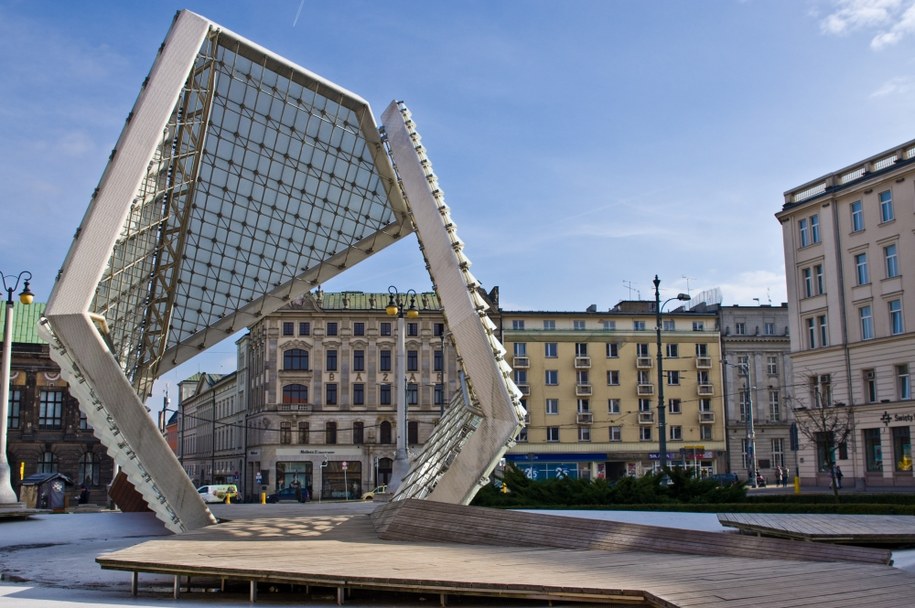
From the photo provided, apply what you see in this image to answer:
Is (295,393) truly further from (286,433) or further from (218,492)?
(218,492)

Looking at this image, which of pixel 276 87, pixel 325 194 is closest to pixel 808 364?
pixel 325 194

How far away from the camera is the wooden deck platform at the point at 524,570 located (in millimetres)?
12750

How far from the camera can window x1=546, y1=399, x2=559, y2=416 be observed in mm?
99188

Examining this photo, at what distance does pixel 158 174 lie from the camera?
3072cm

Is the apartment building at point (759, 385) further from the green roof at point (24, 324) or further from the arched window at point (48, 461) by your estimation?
the green roof at point (24, 324)

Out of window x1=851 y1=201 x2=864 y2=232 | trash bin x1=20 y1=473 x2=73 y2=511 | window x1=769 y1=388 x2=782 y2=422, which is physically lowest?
trash bin x1=20 y1=473 x2=73 y2=511

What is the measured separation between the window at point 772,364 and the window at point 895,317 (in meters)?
45.8

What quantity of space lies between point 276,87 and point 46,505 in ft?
90.0

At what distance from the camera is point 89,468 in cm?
8456

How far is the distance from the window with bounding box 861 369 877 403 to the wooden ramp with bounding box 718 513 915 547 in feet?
137

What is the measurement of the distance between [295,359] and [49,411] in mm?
23349

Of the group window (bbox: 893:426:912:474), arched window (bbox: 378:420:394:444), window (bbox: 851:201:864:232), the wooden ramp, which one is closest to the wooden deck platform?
the wooden ramp

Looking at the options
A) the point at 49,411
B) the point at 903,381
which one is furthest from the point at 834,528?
the point at 49,411

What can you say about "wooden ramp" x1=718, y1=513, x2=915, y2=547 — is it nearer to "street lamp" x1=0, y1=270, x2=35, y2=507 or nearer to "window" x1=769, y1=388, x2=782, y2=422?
"street lamp" x1=0, y1=270, x2=35, y2=507
